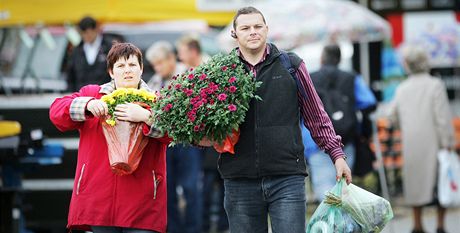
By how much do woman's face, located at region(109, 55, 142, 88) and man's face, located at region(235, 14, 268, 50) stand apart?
648 millimetres

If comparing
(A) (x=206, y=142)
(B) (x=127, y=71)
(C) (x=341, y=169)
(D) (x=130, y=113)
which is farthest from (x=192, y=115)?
(C) (x=341, y=169)

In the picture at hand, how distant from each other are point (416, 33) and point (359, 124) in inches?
308

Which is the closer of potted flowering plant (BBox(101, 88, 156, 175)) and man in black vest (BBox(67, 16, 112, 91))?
potted flowering plant (BBox(101, 88, 156, 175))

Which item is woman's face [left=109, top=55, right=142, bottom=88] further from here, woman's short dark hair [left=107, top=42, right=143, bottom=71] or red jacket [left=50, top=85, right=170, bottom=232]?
red jacket [left=50, top=85, right=170, bottom=232]

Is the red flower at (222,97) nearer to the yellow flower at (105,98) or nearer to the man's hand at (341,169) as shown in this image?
the yellow flower at (105,98)

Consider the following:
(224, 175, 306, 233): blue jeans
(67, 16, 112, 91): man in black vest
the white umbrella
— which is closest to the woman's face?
(224, 175, 306, 233): blue jeans

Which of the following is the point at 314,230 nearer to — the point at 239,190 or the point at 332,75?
the point at 239,190

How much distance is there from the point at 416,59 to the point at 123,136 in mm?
6238

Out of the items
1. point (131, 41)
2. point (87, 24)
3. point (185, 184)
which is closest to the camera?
A: point (185, 184)

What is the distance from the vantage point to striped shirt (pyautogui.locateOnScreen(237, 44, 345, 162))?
21.7ft

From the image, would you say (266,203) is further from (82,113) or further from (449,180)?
(449,180)

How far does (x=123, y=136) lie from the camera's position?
6.53m

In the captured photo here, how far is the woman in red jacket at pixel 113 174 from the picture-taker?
660 cm

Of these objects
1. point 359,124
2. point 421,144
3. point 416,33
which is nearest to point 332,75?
point 359,124
